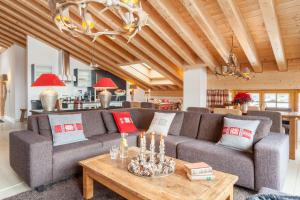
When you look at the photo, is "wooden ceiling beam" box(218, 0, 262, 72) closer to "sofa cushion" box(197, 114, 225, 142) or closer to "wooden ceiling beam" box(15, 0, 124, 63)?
"sofa cushion" box(197, 114, 225, 142)

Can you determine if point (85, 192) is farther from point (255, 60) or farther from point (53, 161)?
point (255, 60)

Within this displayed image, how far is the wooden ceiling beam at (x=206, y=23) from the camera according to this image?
12.4ft

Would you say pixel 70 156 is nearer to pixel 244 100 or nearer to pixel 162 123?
pixel 162 123

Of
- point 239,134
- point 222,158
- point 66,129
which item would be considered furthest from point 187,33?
point 66,129

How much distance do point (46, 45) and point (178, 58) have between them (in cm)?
484

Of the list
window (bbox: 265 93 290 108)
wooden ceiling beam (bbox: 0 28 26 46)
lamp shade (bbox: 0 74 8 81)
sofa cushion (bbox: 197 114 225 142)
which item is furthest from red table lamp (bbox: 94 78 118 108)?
lamp shade (bbox: 0 74 8 81)

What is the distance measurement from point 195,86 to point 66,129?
454cm

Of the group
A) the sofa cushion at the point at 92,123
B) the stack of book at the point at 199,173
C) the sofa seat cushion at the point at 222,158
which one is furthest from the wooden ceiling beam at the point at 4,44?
the stack of book at the point at 199,173

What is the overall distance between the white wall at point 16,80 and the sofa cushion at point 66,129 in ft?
20.1

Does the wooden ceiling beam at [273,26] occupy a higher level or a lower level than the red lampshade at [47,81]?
higher

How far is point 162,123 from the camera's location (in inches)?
136

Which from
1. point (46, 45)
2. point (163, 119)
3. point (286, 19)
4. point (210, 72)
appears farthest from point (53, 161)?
point (46, 45)

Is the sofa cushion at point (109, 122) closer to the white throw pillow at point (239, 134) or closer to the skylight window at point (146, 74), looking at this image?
the white throw pillow at point (239, 134)

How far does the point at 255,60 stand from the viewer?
5.36 meters
